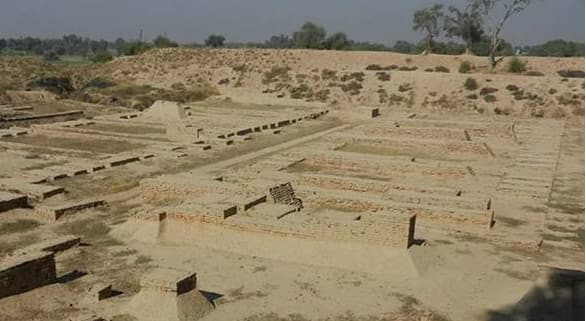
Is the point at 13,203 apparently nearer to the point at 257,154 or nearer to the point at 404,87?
the point at 257,154

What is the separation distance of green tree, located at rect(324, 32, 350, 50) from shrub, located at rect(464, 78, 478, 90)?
21267mm

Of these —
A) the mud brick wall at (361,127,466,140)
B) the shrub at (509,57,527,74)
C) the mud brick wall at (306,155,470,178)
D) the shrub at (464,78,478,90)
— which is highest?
the shrub at (509,57,527,74)

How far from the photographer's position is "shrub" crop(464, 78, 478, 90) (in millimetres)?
31859

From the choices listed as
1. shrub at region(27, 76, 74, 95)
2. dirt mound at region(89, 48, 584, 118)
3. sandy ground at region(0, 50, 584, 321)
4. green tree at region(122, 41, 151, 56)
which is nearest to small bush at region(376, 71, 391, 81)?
dirt mound at region(89, 48, 584, 118)

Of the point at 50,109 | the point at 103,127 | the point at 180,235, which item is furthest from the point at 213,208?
the point at 50,109

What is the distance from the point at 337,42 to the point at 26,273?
4740 cm

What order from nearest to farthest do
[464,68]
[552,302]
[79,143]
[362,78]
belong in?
[552,302]
[79,143]
[362,78]
[464,68]

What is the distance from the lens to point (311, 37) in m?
54.3

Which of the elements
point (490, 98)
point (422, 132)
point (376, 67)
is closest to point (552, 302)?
point (422, 132)

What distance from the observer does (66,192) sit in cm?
1327

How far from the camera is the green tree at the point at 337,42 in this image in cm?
5242

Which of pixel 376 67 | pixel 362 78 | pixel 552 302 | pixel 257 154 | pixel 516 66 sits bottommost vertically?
pixel 552 302

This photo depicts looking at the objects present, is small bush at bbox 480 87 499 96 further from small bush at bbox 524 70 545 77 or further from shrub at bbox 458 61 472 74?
shrub at bbox 458 61 472 74

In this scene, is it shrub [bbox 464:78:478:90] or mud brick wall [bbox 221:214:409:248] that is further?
shrub [bbox 464:78:478:90]
